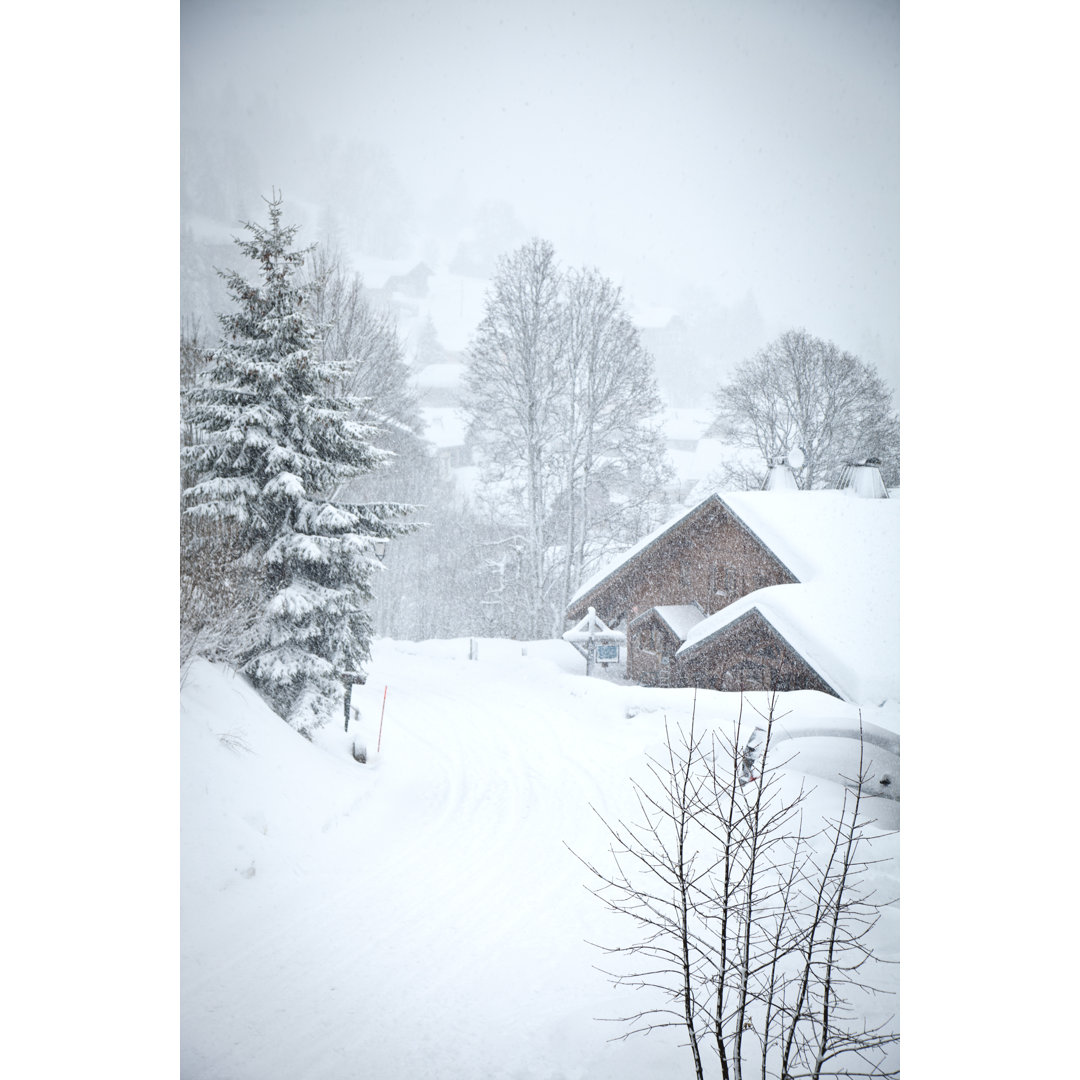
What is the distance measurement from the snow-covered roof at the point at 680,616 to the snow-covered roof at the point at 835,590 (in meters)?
0.03

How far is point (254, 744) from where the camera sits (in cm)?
329

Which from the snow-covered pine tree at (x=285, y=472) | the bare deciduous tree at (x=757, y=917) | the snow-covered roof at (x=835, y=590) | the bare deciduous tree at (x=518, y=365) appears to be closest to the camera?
the bare deciduous tree at (x=757, y=917)

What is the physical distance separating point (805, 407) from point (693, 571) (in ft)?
2.80

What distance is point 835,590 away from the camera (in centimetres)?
281

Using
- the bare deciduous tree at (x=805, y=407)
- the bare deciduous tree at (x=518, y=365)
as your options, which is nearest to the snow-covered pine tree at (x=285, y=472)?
the bare deciduous tree at (x=518, y=365)

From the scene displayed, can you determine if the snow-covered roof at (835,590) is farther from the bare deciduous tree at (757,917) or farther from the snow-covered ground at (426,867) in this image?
the bare deciduous tree at (757,917)

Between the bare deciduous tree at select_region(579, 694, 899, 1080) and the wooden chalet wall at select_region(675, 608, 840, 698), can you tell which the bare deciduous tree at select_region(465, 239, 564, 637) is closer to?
the wooden chalet wall at select_region(675, 608, 840, 698)

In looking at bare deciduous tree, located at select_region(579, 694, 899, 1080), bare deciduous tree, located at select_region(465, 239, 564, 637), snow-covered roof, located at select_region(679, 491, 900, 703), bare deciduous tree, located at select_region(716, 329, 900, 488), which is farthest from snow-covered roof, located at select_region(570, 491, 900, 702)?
bare deciduous tree, located at select_region(465, 239, 564, 637)

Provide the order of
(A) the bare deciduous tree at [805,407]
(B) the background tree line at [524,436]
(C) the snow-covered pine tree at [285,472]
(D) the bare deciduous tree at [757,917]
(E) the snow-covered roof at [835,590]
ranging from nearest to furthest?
1. (D) the bare deciduous tree at [757,917]
2. (E) the snow-covered roof at [835,590]
3. (A) the bare deciduous tree at [805,407]
4. (B) the background tree line at [524,436]
5. (C) the snow-covered pine tree at [285,472]

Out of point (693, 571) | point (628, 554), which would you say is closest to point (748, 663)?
point (693, 571)

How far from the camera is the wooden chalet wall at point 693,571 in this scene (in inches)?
117

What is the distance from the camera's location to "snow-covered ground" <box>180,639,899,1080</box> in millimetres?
2535
